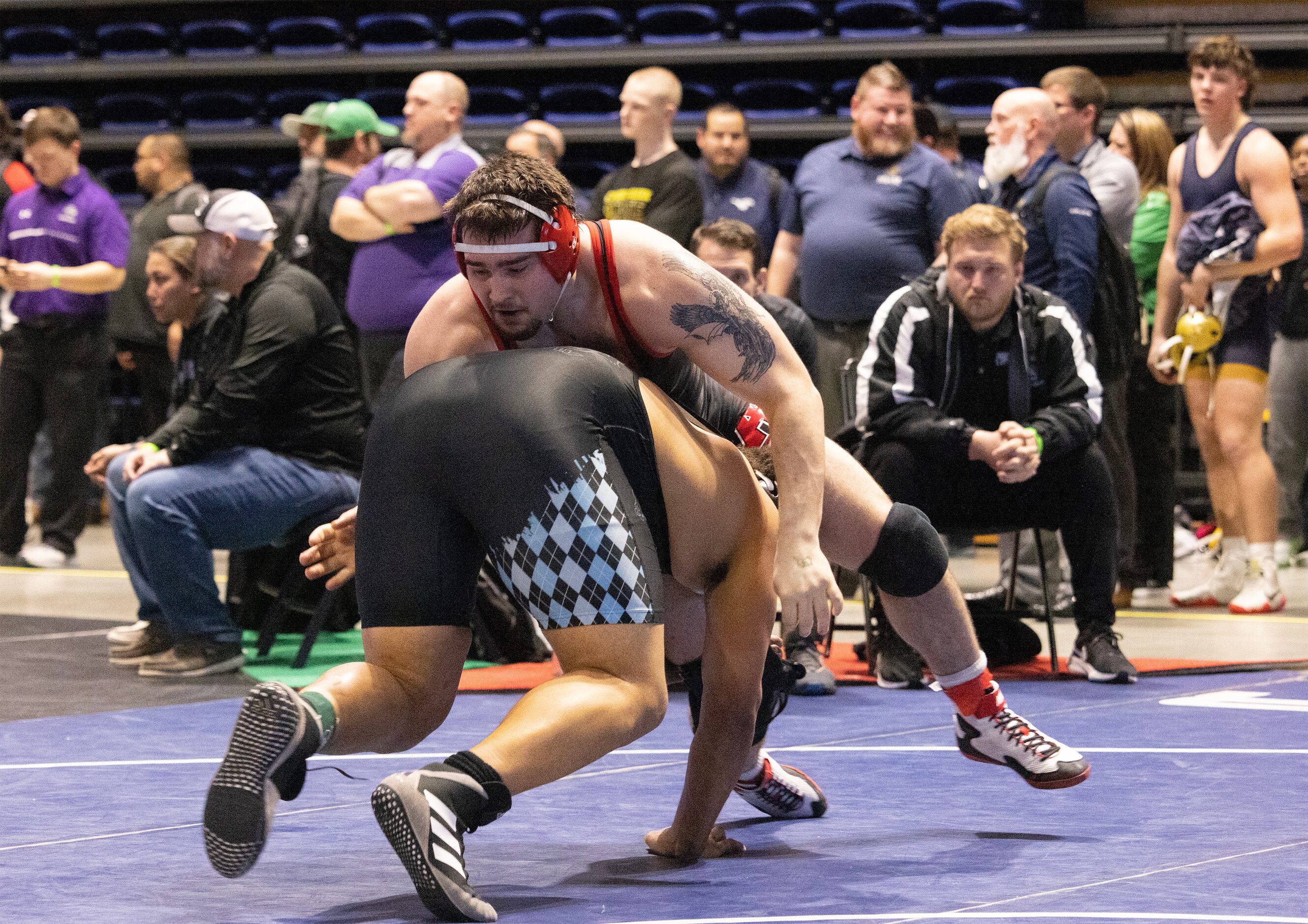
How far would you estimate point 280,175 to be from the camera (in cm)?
1080

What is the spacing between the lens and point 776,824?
293cm

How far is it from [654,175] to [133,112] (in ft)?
20.2

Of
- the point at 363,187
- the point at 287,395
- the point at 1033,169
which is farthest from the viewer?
the point at 363,187

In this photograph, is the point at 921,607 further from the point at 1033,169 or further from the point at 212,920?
the point at 1033,169

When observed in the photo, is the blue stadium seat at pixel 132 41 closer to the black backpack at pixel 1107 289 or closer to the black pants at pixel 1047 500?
the black backpack at pixel 1107 289

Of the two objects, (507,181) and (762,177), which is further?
(762,177)

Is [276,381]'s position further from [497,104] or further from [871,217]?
[497,104]

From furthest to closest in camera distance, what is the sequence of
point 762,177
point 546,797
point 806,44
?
point 806,44 → point 762,177 → point 546,797

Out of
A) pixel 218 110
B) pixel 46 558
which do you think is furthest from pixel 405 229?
pixel 218 110

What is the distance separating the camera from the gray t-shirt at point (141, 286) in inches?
307

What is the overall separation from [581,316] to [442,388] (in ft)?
1.02

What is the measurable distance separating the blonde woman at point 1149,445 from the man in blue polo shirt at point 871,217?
2.90ft


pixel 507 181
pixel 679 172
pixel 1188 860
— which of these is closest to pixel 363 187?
pixel 679 172

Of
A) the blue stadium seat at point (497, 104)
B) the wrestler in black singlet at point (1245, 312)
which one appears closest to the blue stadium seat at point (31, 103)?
the blue stadium seat at point (497, 104)
